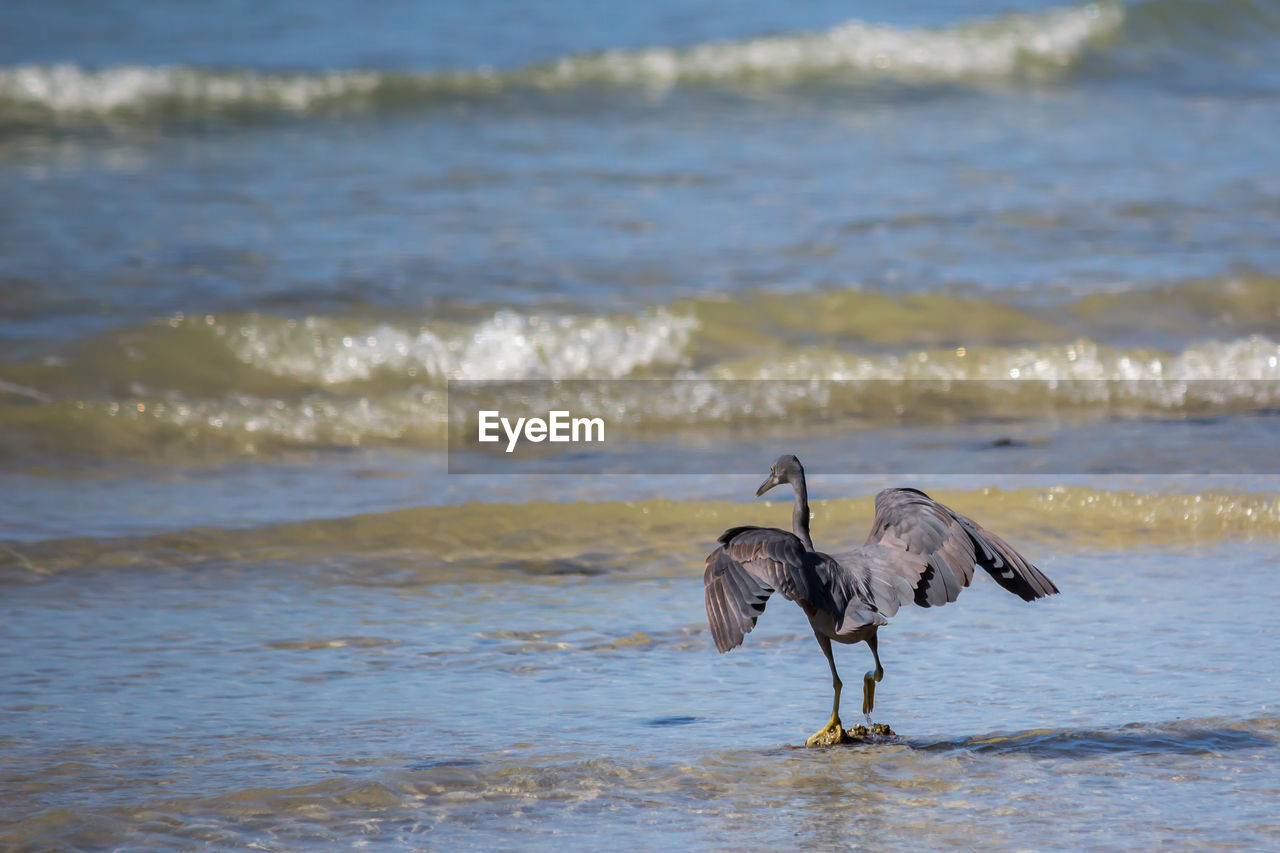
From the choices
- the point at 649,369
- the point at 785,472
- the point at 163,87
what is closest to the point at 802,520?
the point at 785,472

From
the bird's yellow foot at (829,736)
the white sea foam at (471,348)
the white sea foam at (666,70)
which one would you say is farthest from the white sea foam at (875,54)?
the bird's yellow foot at (829,736)

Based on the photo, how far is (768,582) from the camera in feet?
13.5

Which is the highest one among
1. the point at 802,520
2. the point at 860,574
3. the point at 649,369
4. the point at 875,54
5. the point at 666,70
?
the point at 875,54

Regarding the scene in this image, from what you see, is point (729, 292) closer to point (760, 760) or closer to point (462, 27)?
point (760, 760)

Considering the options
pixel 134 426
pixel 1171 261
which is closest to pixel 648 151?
pixel 1171 261

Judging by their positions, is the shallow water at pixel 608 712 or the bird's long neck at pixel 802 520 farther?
the bird's long neck at pixel 802 520

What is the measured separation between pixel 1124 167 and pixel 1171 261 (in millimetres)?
2643

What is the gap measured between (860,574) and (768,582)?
33 cm

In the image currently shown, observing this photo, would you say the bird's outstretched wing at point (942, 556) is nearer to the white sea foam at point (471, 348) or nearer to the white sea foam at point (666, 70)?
the white sea foam at point (471, 348)

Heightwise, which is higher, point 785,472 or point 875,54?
point 875,54

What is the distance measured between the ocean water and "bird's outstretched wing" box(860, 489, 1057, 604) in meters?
0.37

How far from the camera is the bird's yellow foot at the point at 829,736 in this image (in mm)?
4230

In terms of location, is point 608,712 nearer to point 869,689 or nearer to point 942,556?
point 869,689

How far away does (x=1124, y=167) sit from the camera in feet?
42.8
